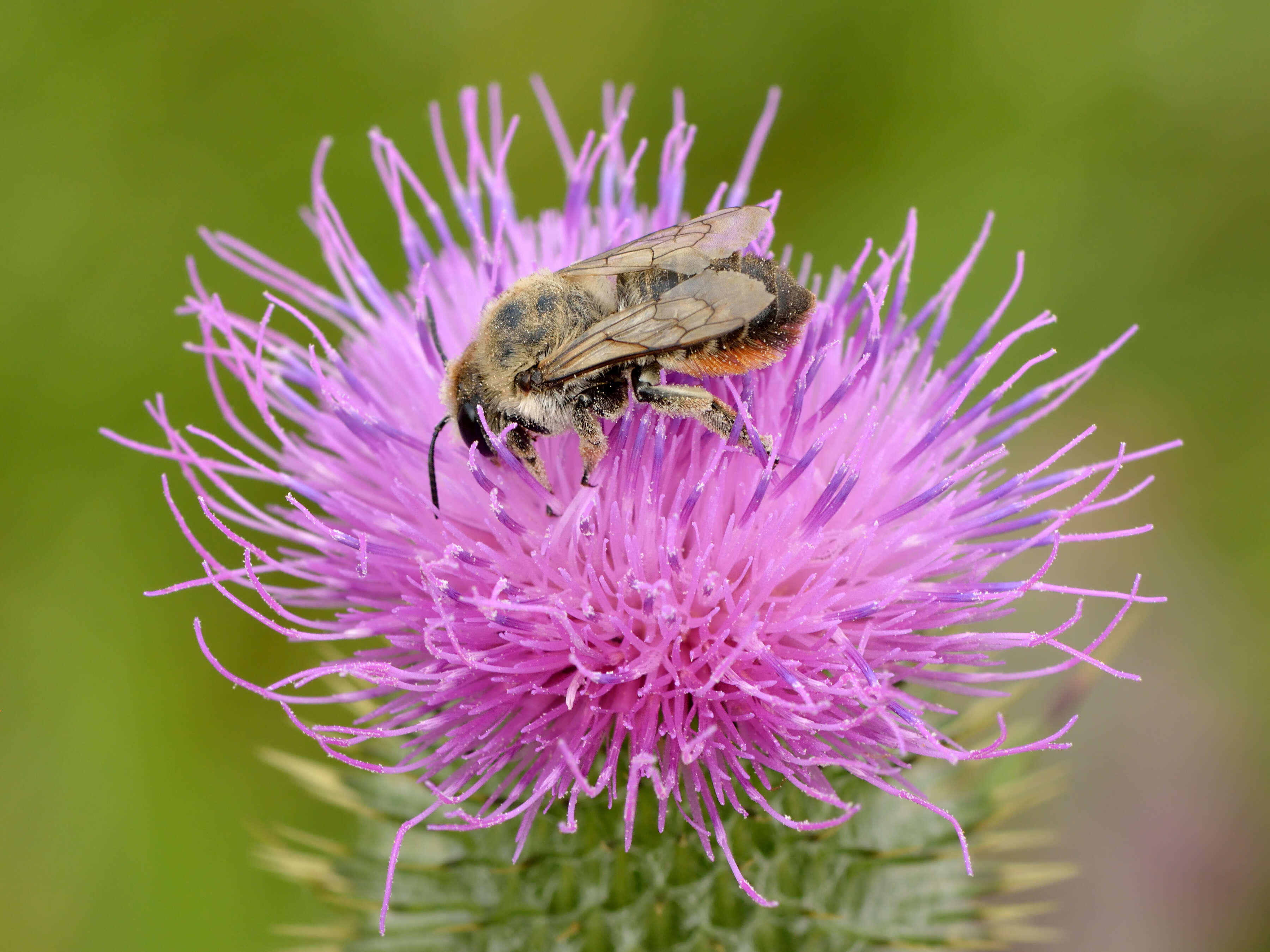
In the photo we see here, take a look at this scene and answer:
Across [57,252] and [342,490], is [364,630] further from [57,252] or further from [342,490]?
[57,252]

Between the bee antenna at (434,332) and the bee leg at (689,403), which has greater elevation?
the bee antenna at (434,332)

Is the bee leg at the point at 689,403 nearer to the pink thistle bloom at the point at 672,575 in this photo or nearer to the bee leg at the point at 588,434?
the pink thistle bloom at the point at 672,575

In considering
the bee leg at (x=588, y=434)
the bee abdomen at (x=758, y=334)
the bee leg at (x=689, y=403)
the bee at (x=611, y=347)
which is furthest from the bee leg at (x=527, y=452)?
the bee abdomen at (x=758, y=334)

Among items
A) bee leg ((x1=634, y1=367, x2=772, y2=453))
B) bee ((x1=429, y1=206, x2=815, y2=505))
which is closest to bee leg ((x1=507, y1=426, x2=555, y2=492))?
bee ((x1=429, y1=206, x2=815, y2=505))

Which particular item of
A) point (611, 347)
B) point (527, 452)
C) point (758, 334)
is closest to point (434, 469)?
point (527, 452)

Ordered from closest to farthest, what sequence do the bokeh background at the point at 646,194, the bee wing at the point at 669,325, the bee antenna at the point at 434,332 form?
the bee wing at the point at 669,325, the bee antenna at the point at 434,332, the bokeh background at the point at 646,194

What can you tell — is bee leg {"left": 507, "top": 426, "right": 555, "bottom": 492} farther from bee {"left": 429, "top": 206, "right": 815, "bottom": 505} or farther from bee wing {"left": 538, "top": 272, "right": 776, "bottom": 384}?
bee wing {"left": 538, "top": 272, "right": 776, "bottom": 384}
